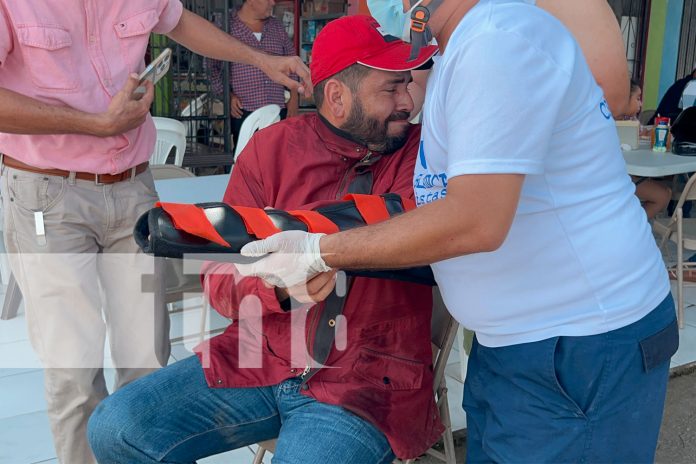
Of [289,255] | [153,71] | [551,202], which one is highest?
[153,71]

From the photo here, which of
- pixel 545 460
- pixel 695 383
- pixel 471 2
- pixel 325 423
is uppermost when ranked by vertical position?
pixel 471 2

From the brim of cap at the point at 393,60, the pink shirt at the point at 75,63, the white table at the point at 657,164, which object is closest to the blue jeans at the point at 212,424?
the pink shirt at the point at 75,63

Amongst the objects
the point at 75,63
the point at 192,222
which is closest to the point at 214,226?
the point at 192,222

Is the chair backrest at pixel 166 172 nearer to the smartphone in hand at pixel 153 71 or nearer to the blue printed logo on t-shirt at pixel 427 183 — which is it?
the smartphone in hand at pixel 153 71

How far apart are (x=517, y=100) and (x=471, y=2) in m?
0.26

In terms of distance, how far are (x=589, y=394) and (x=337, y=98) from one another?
994mm

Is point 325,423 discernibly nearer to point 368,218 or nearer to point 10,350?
point 368,218

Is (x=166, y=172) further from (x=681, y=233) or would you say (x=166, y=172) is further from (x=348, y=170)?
(x=681, y=233)

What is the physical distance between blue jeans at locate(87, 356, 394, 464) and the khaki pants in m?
0.41

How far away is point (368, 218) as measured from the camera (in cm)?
142

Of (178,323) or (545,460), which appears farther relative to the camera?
(178,323)

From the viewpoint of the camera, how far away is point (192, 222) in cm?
121

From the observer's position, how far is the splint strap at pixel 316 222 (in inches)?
51.4

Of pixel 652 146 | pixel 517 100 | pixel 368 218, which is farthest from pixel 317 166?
pixel 652 146
